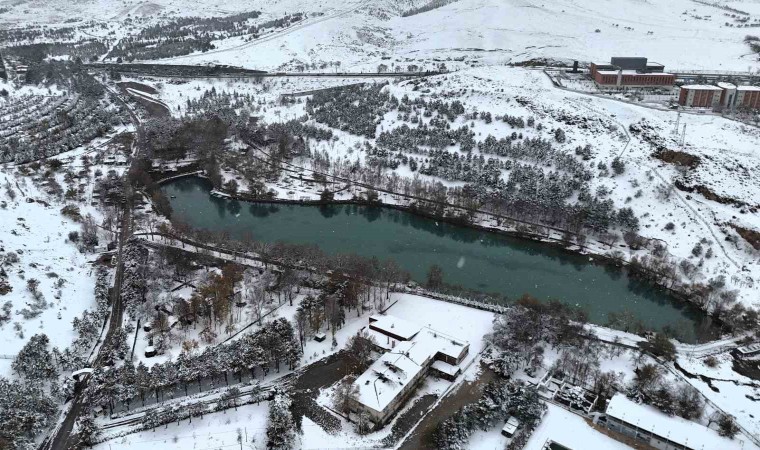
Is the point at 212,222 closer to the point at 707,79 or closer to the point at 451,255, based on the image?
the point at 451,255

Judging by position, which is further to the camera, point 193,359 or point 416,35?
point 416,35

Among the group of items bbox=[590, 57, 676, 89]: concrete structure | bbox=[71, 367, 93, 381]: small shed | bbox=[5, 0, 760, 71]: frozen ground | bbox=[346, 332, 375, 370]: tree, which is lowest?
bbox=[346, 332, 375, 370]: tree

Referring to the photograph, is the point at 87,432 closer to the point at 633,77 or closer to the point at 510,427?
the point at 510,427

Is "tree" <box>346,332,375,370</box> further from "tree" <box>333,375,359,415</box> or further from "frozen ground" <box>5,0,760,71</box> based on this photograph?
"frozen ground" <box>5,0,760,71</box>

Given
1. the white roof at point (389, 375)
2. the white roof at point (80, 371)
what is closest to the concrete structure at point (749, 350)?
the white roof at point (389, 375)

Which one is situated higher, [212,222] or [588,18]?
[588,18]

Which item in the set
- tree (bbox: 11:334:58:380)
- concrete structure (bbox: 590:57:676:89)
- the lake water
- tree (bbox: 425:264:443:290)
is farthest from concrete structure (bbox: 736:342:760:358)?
concrete structure (bbox: 590:57:676:89)

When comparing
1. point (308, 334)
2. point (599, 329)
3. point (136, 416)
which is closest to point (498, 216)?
point (599, 329)
